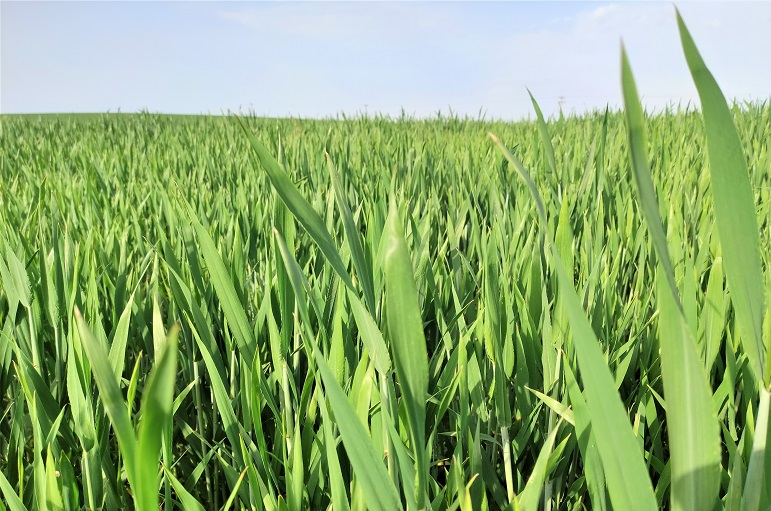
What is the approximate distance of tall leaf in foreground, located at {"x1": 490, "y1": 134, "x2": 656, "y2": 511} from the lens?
0.77 ft

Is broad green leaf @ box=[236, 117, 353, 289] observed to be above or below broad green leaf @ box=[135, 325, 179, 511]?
above

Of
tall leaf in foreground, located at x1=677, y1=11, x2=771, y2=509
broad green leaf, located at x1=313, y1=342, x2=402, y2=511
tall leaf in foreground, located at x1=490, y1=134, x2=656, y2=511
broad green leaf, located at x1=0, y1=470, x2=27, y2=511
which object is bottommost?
broad green leaf, located at x1=0, y1=470, x2=27, y2=511

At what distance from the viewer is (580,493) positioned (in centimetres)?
57

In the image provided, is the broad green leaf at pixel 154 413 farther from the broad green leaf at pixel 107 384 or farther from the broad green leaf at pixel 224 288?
the broad green leaf at pixel 224 288

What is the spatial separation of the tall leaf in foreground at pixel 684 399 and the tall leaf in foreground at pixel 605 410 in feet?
0.05

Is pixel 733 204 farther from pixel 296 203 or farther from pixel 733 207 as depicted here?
pixel 296 203

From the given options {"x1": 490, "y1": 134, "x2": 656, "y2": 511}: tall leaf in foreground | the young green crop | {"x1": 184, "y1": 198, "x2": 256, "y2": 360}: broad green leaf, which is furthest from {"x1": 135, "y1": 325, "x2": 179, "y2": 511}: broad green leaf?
{"x1": 184, "y1": 198, "x2": 256, "y2": 360}: broad green leaf

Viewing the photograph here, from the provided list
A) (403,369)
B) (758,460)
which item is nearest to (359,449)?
(403,369)

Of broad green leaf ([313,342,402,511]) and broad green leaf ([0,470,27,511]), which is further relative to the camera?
broad green leaf ([0,470,27,511])

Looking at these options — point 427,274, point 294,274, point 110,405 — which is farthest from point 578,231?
point 110,405

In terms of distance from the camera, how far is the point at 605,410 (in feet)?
0.79

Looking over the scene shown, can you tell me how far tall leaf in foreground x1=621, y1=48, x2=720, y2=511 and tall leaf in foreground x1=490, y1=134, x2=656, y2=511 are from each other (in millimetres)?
→ 16

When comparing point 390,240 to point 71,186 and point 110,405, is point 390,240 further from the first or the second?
point 71,186

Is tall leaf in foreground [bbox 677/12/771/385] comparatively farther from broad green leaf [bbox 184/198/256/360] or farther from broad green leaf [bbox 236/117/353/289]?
broad green leaf [bbox 184/198/256/360]
